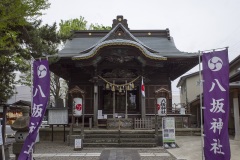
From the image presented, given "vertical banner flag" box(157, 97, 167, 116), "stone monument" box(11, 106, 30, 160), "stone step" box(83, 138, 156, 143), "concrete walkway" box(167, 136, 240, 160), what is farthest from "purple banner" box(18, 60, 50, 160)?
"vertical banner flag" box(157, 97, 167, 116)

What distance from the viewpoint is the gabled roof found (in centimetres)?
1738

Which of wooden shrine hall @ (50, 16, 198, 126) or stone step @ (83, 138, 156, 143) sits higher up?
wooden shrine hall @ (50, 16, 198, 126)

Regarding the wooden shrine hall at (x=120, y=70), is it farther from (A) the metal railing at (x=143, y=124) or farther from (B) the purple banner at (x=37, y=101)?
(B) the purple banner at (x=37, y=101)

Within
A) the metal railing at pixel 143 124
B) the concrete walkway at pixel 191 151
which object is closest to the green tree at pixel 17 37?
the metal railing at pixel 143 124

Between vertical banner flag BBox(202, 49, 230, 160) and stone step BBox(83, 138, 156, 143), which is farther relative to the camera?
stone step BBox(83, 138, 156, 143)

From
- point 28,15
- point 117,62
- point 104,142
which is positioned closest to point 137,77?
point 117,62

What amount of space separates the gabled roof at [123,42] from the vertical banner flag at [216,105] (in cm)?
1038

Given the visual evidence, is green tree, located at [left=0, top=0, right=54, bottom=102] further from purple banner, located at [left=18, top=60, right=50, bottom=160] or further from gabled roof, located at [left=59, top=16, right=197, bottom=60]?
gabled roof, located at [left=59, top=16, right=197, bottom=60]

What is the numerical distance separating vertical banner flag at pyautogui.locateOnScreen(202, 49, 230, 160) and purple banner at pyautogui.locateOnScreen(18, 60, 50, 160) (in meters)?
4.63

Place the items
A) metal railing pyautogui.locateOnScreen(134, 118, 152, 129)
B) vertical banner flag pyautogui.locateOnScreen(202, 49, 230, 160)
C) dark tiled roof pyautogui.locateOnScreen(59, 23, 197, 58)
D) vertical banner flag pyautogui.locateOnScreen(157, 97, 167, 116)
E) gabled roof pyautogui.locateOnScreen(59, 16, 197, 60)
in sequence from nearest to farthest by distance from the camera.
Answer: vertical banner flag pyautogui.locateOnScreen(202, 49, 230, 160) → vertical banner flag pyautogui.locateOnScreen(157, 97, 167, 116) → metal railing pyautogui.locateOnScreen(134, 118, 152, 129) → gabled roof pyautogui.locateOnScreen(59, 16, 197, 60) → dark tiled roof pyautogui.locateOnScreen(59, 23, 197, 58)

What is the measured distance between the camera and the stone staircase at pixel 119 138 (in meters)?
14.0

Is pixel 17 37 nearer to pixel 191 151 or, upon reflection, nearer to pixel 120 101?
pixel 191 151

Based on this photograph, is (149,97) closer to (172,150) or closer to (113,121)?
(113,121)

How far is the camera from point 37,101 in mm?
8227
